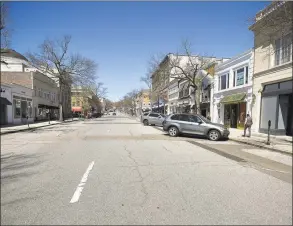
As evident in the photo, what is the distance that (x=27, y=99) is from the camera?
30516 millimetres

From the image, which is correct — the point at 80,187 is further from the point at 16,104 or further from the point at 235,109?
the point at 16,104

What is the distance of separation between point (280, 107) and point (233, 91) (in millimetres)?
6671

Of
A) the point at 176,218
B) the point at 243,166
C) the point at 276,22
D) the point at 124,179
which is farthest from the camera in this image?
the point at 276,22

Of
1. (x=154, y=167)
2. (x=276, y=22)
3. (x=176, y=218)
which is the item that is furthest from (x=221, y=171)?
(x=276, y=22)

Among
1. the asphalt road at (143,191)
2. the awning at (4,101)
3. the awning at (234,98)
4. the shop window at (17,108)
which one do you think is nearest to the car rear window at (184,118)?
the asphalt road at (143,191)

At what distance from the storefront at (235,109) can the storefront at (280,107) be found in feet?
11.6

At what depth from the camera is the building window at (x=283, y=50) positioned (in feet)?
45.6

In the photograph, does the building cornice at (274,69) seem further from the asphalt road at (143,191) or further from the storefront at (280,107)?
the asphalt road at (143,191)

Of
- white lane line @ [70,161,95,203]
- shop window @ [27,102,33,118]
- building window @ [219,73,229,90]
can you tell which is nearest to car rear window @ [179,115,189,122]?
white lane line @ [70,161,95,203]

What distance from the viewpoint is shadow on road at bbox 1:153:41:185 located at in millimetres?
5054

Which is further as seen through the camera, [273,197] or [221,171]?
[221,171]

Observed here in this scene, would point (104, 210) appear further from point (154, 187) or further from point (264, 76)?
point (264, 76)

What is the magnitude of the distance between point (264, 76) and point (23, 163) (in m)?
16.6

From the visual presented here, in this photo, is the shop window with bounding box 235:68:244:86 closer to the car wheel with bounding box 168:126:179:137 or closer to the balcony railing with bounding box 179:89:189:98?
the car wheel with bounding box 168:126:179:137
